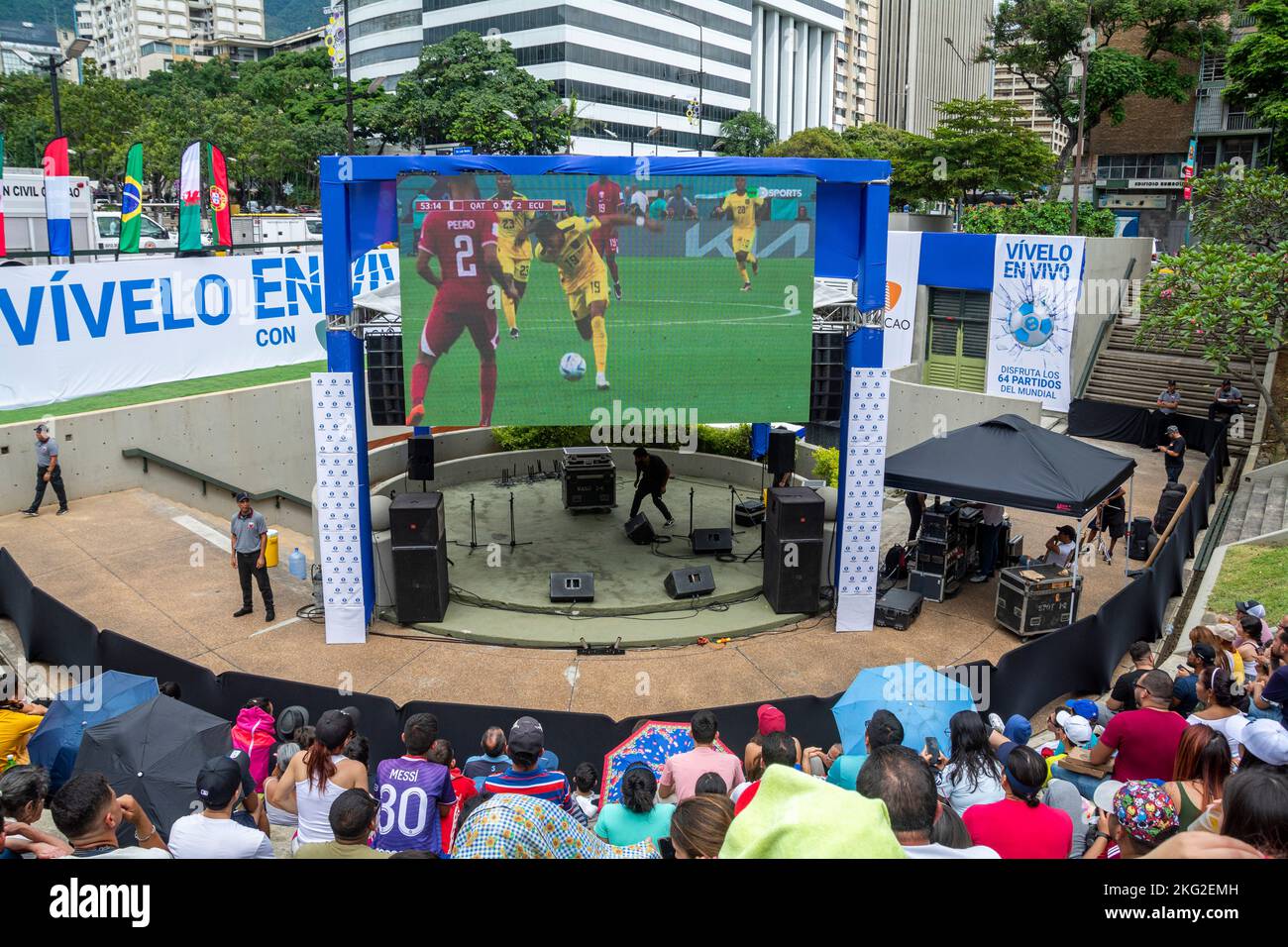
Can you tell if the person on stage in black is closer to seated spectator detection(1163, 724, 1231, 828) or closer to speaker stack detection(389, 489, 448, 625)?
speaker stack detection(389, 489, 448, 625)

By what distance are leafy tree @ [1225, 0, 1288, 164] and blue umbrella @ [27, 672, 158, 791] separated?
1632 inches

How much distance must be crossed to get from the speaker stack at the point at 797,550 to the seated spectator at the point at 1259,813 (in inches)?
416

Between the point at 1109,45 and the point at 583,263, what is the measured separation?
48.2m

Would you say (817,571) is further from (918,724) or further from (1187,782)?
(1187,782)

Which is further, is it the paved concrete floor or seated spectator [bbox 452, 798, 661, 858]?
the paved concrete floor

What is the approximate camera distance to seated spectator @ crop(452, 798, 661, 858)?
12.0ft

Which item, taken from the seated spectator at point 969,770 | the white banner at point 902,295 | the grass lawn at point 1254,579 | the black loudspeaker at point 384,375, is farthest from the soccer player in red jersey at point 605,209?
the white banner at point 902,295

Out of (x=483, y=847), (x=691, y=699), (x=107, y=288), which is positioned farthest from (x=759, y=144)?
(x=483, y=847)

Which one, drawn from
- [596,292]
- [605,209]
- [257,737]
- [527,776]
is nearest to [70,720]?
[257,737]

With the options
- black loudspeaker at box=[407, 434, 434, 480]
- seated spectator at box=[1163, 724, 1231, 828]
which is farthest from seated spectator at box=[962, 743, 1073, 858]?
black loudspeaker at box=[407, 434, 434, 480]

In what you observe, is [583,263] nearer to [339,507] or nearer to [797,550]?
[339,507]

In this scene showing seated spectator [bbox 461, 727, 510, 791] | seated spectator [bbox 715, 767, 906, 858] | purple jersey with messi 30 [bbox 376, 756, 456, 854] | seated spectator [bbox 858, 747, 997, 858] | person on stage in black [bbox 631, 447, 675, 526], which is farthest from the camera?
person on stage in black [bbox 631, 447, 675, 526]

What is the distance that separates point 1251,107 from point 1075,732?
41.3m

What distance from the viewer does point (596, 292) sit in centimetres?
1312
